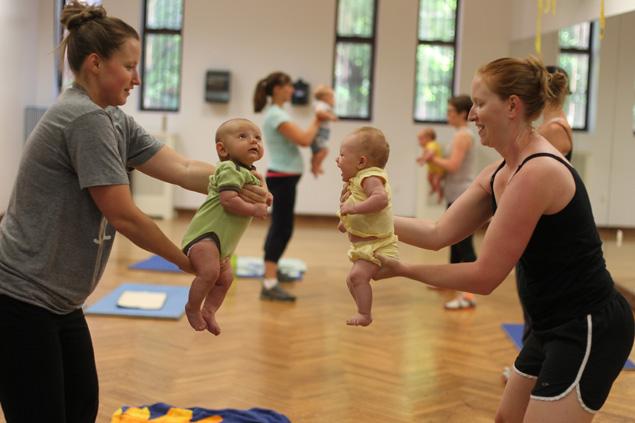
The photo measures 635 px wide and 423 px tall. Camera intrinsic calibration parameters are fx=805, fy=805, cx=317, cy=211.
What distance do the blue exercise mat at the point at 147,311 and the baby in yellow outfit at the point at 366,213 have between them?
328 cm

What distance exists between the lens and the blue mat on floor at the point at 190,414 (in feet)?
11.5

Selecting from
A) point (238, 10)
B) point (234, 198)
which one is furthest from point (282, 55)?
point (234, 198)

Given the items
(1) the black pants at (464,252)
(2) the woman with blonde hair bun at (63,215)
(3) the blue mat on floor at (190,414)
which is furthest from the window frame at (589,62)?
(2) the woman with blonde hair bun at (63,215)

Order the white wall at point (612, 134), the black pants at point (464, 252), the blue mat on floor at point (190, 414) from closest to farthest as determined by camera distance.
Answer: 1. the blue mat on floor at point (190, 414)
2. the black pants at point (464, 252)
3. the white wall at point (612, 134)

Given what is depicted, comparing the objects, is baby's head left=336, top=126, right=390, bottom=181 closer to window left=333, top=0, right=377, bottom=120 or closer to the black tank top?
the black tank top

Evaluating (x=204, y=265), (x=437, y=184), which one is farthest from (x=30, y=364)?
(x=437, y=184)

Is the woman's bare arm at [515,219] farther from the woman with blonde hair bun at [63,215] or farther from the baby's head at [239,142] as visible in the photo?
the woman with blonde hair bun at [63,215]

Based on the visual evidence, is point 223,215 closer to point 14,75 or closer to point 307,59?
point 14,75

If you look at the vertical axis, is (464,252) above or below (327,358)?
above

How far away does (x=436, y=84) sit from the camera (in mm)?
11000

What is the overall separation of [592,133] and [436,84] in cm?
405

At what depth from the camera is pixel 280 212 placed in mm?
5934

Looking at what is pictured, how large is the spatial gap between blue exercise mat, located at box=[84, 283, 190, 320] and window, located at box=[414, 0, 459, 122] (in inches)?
222

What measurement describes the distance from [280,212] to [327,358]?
1.58 metres
